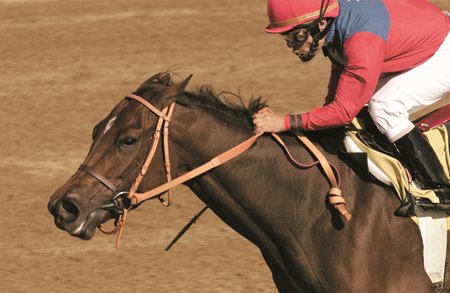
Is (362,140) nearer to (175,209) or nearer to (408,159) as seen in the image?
(408,159)

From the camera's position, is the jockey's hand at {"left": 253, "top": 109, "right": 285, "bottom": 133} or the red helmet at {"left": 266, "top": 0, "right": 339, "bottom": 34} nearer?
the red helmet at {"left": 266, "top": 0, "right": 339, "bottom": 34}

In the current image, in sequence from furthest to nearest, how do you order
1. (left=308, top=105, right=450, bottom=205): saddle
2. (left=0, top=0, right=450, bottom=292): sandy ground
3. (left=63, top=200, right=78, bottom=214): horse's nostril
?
(left=0, top=0, right=450, bottom=292): sandy ground
(left=308, top=105, right=450, bottom=205): saddle
(left=63, top=200, right=78, bottom=214): horse's nostril

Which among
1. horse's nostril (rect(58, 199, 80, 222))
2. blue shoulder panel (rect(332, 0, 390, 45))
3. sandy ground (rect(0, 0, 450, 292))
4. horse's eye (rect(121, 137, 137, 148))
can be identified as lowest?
sandy ground (rect(0, 0, 450, 292))

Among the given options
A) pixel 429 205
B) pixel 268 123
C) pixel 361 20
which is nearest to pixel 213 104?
pixel 268 123

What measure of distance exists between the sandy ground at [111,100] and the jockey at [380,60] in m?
2.68

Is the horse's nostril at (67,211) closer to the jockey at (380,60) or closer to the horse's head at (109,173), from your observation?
the horse's head at (109,173)

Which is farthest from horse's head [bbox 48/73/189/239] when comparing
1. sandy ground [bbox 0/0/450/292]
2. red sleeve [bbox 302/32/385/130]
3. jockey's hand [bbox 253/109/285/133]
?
sandy ground [bbox 0/0/450/292]

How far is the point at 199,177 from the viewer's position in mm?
6227

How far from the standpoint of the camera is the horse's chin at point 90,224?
607 centimetres

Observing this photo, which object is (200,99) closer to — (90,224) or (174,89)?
(174,89)

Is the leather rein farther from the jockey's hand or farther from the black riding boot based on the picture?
the black riding boot

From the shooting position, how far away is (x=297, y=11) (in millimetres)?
6164

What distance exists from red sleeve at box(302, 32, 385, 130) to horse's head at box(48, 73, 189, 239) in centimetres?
79

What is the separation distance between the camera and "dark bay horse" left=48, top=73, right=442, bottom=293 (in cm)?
611
